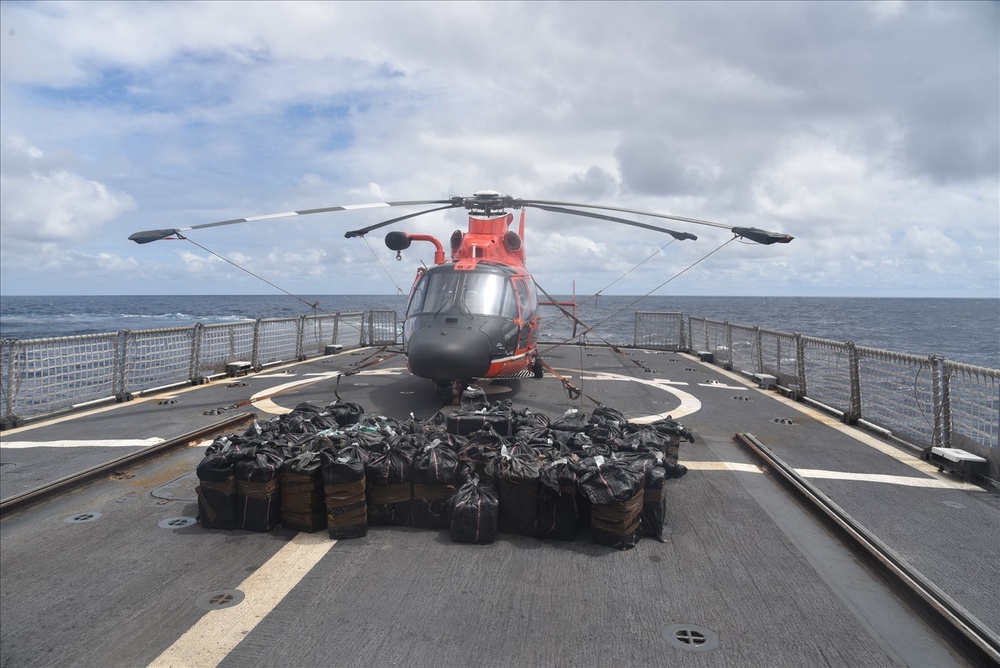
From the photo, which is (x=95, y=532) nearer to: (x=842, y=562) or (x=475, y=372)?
(x=475, y=372)

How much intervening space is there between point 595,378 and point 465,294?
6177 millimetres

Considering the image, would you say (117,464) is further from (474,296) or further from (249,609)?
(474,296)

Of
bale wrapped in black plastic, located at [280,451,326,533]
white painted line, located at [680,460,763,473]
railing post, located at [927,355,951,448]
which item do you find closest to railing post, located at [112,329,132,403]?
bale wrapped in black plastic, located at [280,451,326,533]

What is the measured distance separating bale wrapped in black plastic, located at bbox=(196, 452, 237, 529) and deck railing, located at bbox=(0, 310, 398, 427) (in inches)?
269

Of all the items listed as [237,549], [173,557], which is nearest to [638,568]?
[237,549]

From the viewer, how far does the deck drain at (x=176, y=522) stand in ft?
20.0

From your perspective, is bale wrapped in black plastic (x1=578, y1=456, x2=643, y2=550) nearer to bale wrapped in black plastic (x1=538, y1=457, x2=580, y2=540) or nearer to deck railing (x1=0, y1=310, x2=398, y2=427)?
bale wrapped in black plastic (x1=538, y1=457, x2=580, y2=540)

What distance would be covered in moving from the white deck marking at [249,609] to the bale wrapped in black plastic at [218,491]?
783 mm

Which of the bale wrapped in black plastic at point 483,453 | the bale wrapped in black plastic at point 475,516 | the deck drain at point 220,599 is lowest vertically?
the deck drain at point 220,599

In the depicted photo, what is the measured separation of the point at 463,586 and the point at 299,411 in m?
4.34

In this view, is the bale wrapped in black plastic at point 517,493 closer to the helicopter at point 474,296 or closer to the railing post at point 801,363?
the helicopter at point 474,296

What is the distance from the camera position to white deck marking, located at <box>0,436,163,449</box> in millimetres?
9188

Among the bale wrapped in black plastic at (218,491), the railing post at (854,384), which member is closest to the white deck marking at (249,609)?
the bale wrapped in black plastic at (218,491)

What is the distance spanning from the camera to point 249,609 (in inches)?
178
